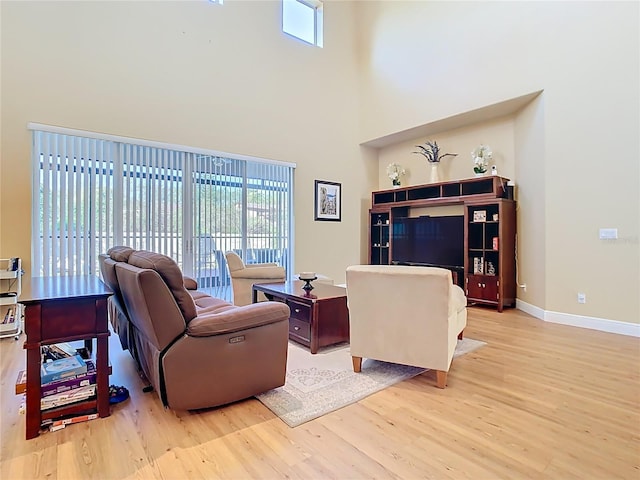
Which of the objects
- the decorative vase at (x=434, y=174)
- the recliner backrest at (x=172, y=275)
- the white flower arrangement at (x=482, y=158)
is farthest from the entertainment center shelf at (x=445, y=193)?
the recliner backrest at (x=172, y=275)

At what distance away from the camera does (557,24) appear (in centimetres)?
436

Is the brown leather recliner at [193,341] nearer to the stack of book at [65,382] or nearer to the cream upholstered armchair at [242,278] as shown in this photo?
the stack of book at [65,382]

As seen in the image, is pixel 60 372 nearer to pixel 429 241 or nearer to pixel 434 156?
pixel 429 241

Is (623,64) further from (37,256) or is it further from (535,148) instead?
(37,256)

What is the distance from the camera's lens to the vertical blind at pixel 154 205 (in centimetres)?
411

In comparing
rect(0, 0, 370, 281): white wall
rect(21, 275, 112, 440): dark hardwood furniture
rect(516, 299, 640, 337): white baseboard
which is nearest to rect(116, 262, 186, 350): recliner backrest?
rect(21, 275, 112, 440): dark hardwood furniture

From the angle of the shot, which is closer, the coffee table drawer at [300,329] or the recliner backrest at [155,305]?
the recliner backrest at [155,305]

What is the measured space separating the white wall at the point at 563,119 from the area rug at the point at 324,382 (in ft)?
6.70

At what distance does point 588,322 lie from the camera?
411cm

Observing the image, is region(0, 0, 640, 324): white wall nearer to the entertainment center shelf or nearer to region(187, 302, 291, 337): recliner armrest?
the entertainment center shelf

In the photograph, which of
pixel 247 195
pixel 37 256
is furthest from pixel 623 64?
pixel 37 256

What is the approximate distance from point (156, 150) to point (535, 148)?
203 inches

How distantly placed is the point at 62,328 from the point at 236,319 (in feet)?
3.03

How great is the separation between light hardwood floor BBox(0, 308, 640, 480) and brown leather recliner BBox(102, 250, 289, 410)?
0.57ft
